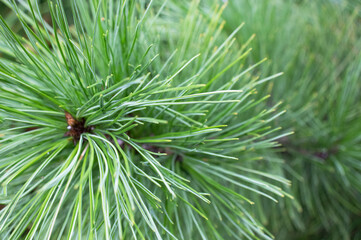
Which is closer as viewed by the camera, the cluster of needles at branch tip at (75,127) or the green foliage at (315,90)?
the cluster of needles at branch tip at (75,127)

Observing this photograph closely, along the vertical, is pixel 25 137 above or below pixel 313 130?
below

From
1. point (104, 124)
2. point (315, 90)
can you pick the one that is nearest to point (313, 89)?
point (315, 90)

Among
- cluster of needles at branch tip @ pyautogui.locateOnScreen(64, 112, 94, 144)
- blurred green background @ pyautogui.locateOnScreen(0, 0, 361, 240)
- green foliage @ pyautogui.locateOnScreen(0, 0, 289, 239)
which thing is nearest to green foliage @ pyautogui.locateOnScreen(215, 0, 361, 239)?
blurred green background @ pyautogui.locateOnScreen(0, 0, 361, 240)

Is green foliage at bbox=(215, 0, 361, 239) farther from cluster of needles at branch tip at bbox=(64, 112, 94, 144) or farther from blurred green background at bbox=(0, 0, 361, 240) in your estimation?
cluster of needles at branch tip at bbox=(64, 112, 94, 144)

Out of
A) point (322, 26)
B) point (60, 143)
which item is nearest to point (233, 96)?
point (60, 143)

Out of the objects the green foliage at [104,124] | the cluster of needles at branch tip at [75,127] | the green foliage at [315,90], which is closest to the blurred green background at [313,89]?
the green foliage at [315,90]

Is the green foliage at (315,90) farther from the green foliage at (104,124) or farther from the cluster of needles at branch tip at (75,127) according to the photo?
the cluster of needles at branch tip at (75,127)

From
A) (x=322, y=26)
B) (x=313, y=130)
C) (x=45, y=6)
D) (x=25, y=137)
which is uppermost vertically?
(x=322, y=26)

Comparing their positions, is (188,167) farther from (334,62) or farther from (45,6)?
(45,6)
